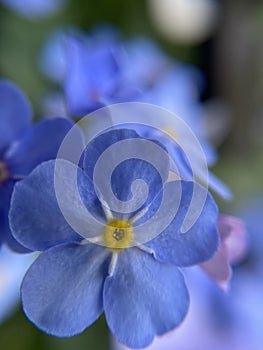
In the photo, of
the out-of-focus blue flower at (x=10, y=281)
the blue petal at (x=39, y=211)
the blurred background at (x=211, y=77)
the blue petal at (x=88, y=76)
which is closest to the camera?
the blue petal at (x=39, y=211)

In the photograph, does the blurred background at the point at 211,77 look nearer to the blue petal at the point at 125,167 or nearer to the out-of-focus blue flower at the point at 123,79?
the out-of-focus blue flower at the point at 123,79

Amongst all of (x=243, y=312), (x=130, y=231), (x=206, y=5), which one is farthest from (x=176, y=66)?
(x=130, y=231)

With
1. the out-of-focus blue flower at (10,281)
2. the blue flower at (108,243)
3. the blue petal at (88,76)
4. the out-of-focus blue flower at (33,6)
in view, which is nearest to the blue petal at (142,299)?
the blue flower at (108,243)

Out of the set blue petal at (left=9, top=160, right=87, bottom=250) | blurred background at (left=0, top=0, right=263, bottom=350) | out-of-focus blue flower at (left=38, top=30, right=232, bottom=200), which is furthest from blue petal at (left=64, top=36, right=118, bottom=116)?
blurred background at (left=0, top=0, right=263, bottom=350)

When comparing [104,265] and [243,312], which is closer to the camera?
[104,265]

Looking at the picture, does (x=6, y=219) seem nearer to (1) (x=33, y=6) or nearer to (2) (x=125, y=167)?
(2) (x=125, y=167)

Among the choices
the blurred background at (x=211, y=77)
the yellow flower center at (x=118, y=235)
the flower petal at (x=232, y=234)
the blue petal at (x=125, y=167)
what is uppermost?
the blue petal at (x=125, y=167)

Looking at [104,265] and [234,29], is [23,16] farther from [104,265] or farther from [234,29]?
[104,265]

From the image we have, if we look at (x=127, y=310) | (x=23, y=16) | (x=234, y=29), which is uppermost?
(x=127, y=310)
